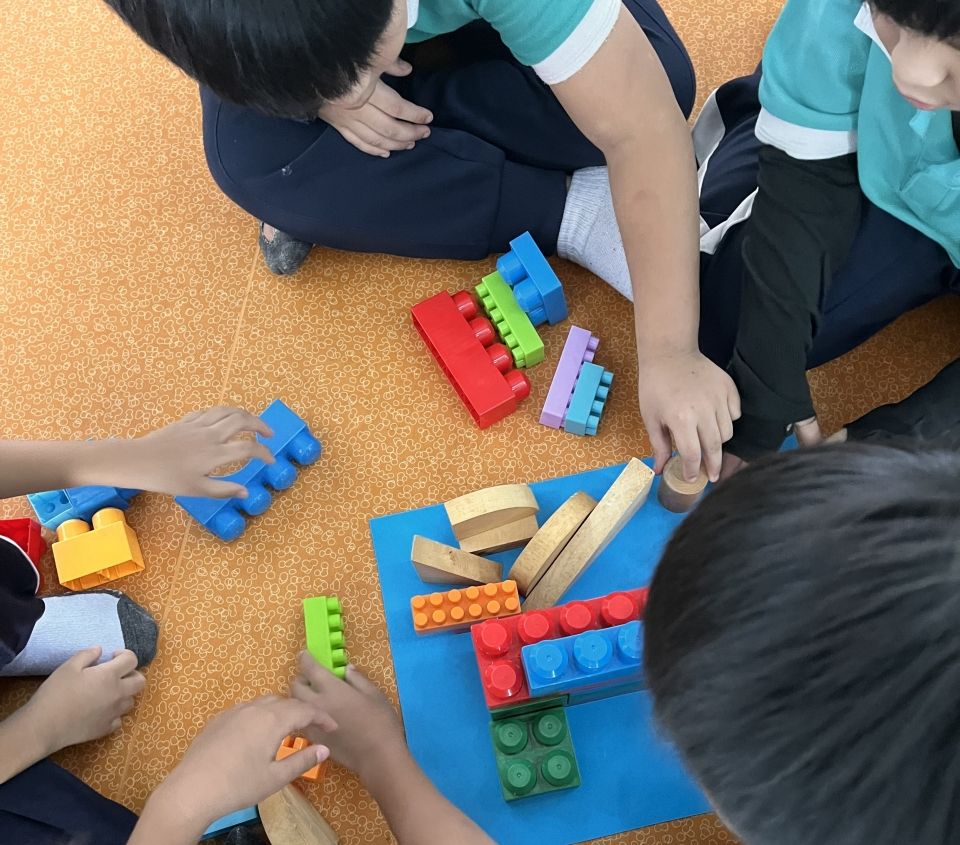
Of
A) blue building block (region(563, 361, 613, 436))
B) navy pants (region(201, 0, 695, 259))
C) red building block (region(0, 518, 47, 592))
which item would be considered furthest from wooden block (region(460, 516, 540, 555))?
red building block (region(0, 518, 47, 592))

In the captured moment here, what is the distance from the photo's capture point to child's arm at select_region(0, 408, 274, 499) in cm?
74

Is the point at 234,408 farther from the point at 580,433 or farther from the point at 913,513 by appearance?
the point at 913,513

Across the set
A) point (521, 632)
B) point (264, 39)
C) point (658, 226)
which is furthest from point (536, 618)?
point (264, 39)

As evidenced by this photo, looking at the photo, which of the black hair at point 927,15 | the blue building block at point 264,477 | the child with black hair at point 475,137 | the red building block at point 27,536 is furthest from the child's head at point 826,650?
the red building block at point 27,536

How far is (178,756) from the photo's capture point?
0.75 m

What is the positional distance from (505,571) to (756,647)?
1.58ft

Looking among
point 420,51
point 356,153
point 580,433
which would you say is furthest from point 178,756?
point 420,51

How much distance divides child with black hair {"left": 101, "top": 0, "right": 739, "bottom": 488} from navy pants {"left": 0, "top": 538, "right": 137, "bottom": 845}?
1.48 ft

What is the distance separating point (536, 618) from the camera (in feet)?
2.17

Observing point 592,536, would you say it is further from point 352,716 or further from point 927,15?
point 927,15

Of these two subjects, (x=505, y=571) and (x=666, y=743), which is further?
(x=505, y=571)

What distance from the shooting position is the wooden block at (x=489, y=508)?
0.76 metres

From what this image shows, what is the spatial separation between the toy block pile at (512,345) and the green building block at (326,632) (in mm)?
Answer: 240

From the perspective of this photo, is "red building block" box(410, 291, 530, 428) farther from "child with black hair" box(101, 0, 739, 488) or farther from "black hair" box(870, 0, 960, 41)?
"black hair" box(870, 0, 960, 41)
